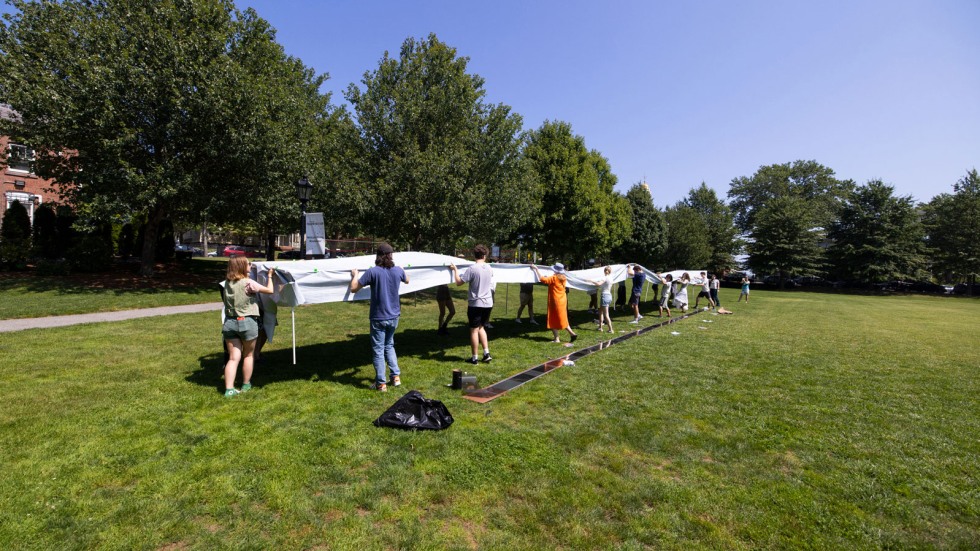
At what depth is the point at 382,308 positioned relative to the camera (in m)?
6.04

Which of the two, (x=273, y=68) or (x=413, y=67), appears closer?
(x=413, y=67)

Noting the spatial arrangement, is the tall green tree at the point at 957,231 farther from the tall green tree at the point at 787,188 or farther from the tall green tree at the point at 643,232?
the tall green tree at the point at 643,232

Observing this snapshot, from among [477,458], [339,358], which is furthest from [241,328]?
[477,458]

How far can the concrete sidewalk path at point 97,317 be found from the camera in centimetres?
974

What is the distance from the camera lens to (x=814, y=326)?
15688mm

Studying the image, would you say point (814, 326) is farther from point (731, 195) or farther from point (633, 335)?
point (731, 195)

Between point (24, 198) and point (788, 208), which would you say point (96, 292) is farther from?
point (788, 208)

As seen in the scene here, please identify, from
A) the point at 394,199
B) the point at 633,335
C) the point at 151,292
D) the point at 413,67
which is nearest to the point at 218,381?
the point at 633,335

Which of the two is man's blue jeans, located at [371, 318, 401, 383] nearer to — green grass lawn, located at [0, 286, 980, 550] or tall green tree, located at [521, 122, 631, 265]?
green grass lawn, located at [0, 286, 980, 550]

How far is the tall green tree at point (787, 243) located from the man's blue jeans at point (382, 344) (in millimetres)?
55525

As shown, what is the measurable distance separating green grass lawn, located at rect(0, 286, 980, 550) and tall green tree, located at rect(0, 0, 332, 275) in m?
10.4

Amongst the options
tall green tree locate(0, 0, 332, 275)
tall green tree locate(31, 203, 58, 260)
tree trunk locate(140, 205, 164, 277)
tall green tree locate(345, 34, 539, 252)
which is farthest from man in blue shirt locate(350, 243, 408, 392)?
tall green tree locate(31, 203, 58, 260)

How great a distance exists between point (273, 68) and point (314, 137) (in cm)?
361

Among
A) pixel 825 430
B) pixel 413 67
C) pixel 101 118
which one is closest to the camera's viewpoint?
pixel 825 430
